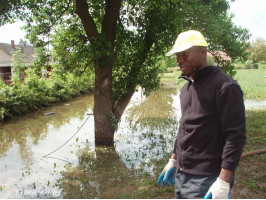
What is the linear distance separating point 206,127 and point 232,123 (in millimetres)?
232

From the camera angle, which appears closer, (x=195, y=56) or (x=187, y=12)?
(x=195, y=56)

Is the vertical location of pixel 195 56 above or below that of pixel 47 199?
above

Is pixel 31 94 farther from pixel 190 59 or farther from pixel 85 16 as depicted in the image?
pixel 190 59

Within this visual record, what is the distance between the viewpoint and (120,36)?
28.1ft

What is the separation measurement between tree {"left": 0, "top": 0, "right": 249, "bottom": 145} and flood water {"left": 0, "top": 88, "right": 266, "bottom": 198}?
4.04ft

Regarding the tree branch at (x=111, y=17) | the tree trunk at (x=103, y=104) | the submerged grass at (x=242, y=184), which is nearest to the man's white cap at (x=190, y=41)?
the submerged grass at (x=242, y=184)

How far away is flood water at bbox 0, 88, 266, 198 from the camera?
233 inches

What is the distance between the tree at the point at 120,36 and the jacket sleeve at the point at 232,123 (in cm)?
611

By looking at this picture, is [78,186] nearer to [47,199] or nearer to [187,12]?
[47,199]

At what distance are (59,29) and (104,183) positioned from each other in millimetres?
6250

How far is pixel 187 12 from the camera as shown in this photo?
25.6 ft

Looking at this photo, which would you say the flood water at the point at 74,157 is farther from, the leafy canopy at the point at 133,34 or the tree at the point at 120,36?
the leafy canopy at the point at 133,34

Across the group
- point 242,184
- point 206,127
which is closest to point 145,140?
point 242,184

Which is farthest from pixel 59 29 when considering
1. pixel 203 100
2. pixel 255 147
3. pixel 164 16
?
pixel 203 100
